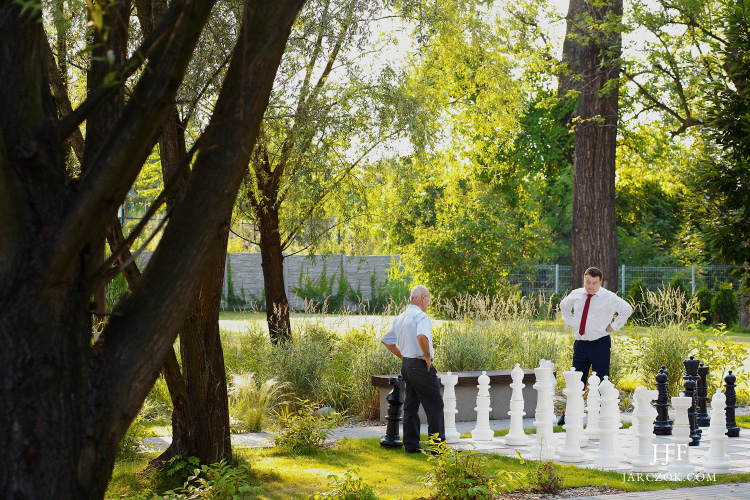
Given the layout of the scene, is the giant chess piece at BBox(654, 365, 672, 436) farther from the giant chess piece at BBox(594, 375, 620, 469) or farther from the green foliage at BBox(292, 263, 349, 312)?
the green foliage at BBox(292, 263, 349, 312)

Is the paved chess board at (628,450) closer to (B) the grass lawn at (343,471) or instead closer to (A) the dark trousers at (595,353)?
(B) the grass lawn at (343,471)

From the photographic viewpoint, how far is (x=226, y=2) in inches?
332

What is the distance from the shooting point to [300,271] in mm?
33750

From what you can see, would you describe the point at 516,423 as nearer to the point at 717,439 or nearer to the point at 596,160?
the point at 717,439

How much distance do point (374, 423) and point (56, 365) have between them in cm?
787

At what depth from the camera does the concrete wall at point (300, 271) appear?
34.5 meters

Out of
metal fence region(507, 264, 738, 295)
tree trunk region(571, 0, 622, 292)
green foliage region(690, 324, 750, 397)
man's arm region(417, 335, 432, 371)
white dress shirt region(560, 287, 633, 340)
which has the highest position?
tree trunk region(571, 0, 622, 292)

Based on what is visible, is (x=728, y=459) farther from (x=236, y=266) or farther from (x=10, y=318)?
(x=236, y=266)

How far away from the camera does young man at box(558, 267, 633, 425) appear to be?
951cm

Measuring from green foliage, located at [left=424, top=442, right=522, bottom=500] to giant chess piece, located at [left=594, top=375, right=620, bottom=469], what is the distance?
160 cm

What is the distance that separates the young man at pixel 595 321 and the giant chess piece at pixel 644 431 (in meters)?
2.24

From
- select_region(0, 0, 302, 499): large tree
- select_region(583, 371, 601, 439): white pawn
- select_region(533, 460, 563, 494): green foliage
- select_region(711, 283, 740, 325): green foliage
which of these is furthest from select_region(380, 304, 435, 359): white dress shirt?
select_region(711, 283, 740, 325): green foliage

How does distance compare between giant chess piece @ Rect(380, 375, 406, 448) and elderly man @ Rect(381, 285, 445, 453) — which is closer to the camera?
elderly man @ Rect(381, 285, 445, 453)

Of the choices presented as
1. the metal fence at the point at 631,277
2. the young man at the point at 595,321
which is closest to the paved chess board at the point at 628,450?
the young man at the point at 595,321
